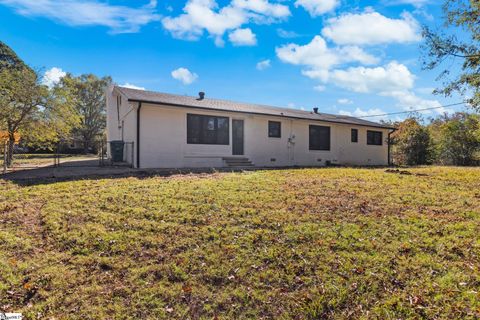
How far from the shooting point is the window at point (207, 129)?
12979 mm

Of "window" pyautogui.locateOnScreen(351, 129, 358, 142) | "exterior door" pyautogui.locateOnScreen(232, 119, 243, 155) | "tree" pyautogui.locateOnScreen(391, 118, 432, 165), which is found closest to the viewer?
"exterior door" pyautogui.locateOnScreen(232, 119, 243, 155)

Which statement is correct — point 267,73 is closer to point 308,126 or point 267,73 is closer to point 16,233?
point 308,126

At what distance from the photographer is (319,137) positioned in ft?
56.0

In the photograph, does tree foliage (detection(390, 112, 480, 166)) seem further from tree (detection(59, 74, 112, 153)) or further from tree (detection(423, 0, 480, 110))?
tree (detection(59, 74, 112, 153))

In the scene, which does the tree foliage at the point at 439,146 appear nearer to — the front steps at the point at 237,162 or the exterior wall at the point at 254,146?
the exterior wall at the point at 254,146

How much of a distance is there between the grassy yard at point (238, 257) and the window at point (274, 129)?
29.5 ft

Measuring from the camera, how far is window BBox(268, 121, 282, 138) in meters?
15.3

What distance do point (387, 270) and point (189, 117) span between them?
10.6 metres

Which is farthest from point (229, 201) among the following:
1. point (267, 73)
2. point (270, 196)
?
point (267, 73)

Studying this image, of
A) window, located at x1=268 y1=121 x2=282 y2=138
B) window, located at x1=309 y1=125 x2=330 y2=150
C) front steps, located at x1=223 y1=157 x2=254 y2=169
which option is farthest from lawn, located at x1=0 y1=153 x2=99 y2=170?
window, located at x1=309 y1=125 x2=330 y2=150

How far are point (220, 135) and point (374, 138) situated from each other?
1147cm

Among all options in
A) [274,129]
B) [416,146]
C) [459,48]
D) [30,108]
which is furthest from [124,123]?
[416,146]

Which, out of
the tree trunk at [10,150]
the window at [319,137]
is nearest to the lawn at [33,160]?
the tree trunk at [10,150]

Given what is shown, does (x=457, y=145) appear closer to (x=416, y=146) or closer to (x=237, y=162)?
(x=416, y=146)
